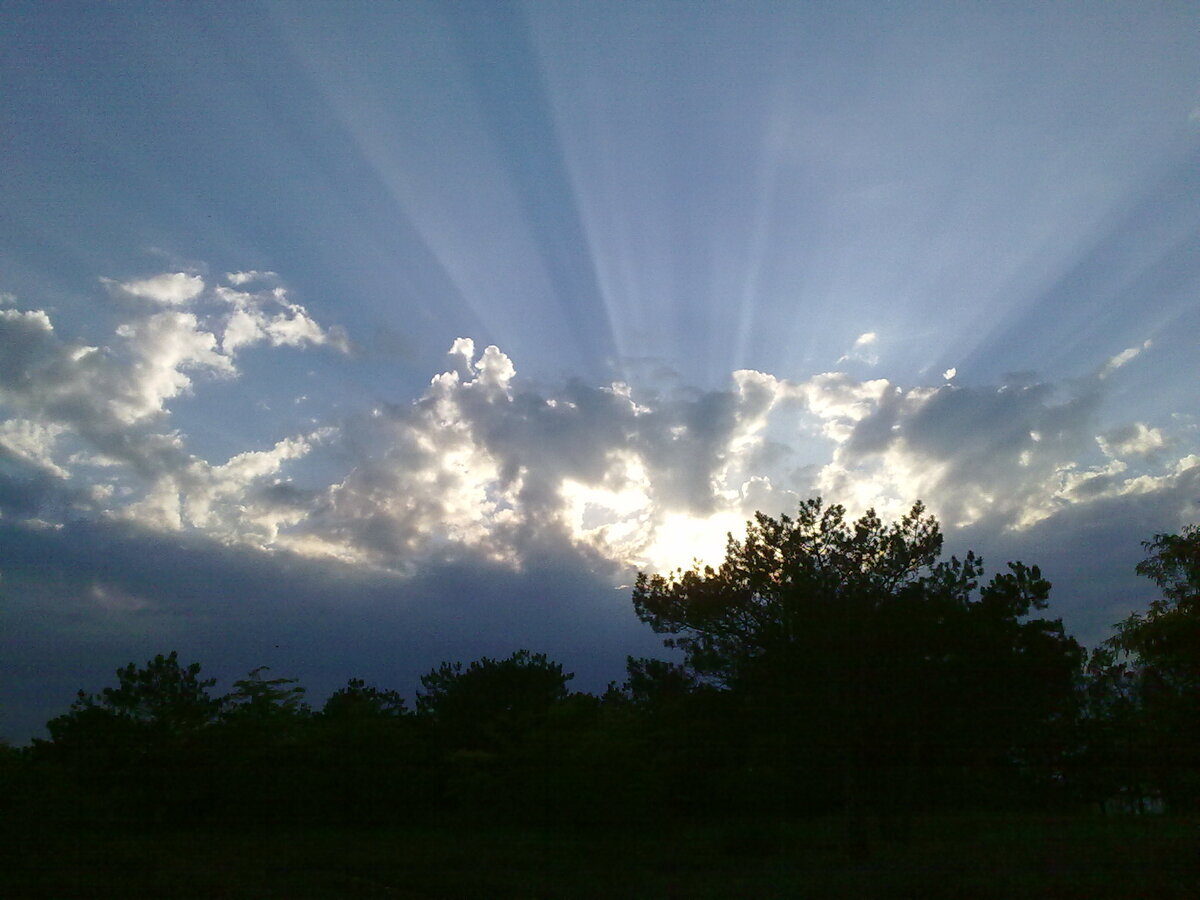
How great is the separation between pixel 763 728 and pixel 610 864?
504 cm

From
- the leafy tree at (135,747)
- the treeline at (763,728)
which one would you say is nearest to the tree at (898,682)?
the treeline at (763,728)

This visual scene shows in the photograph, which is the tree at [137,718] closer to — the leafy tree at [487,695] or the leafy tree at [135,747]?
the leafy tree at [135,747]

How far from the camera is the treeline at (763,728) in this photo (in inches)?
715

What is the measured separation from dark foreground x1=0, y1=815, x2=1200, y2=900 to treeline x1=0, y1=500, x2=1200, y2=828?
5.17ft

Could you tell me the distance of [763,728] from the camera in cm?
2048

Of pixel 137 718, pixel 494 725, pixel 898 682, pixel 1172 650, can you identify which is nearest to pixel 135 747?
pixel 137 718

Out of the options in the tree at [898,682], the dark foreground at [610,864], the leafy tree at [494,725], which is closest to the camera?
the dark foreground at [610,864]

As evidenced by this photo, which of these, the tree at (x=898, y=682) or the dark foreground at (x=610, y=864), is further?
the tree at (x=898, y=682)

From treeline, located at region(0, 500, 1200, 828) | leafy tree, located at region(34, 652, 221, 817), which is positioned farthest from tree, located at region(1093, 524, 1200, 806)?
leafy tree, located at region(34, 652, 221, 817)

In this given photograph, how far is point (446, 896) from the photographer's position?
1525 cm

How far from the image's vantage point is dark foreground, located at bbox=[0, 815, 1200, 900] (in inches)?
528

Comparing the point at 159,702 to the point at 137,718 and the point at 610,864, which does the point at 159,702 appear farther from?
the point at 610,864

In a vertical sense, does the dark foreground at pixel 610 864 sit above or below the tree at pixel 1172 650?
below

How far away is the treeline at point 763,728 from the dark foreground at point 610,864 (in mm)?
1575
